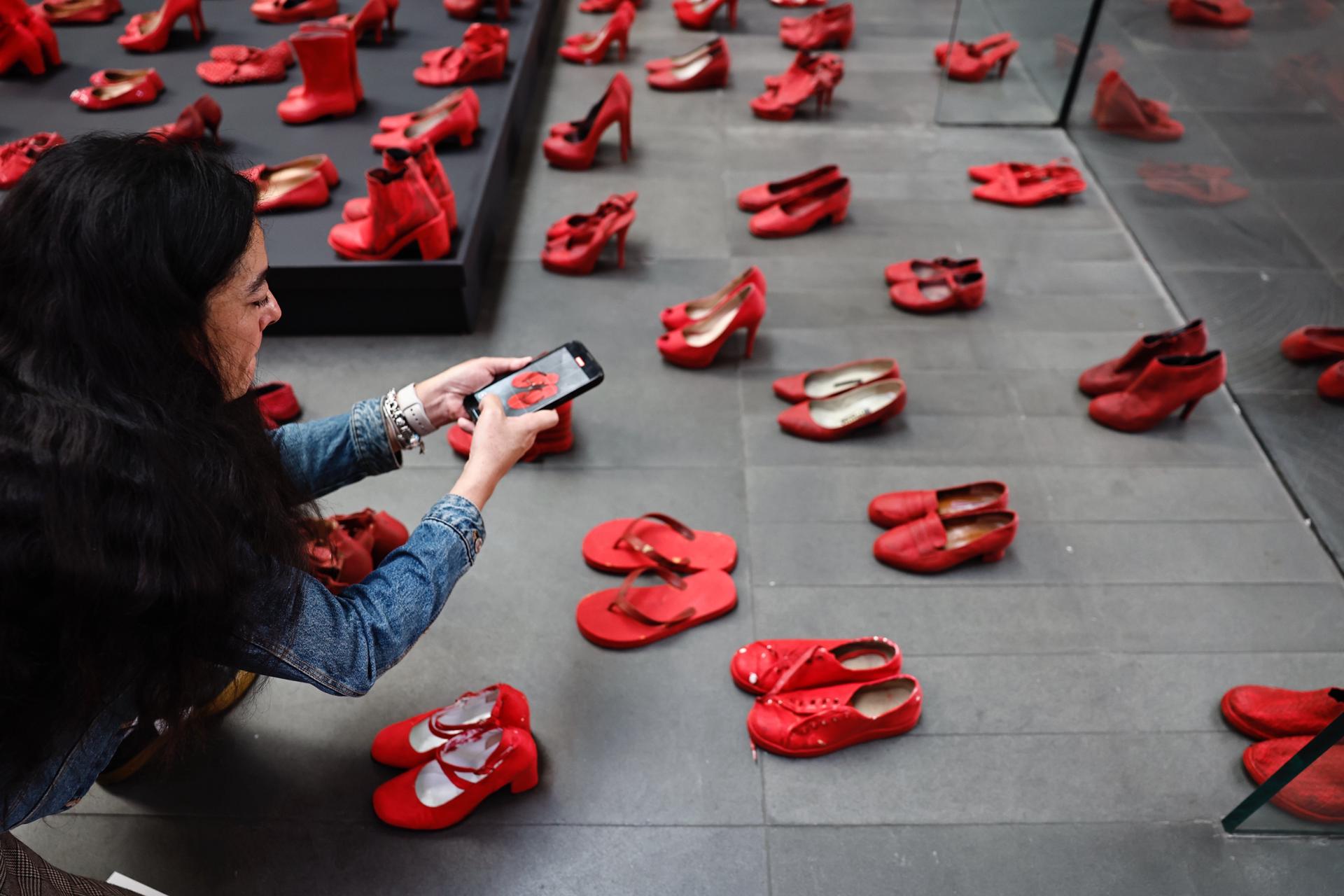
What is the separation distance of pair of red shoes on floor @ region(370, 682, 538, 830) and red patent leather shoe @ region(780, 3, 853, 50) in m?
4.11

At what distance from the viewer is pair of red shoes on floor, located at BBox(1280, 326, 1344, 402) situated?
2.69 metres

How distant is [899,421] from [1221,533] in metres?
0.86

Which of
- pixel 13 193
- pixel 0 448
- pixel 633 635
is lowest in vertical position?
pixel 633 635

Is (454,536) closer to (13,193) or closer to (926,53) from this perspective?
(13,193)

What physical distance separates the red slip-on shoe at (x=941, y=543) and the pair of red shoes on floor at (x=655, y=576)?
0.38m

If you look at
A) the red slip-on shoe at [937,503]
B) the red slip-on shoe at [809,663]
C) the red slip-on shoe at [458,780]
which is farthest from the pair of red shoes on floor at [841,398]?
the red slip-on shoe at [458,780]

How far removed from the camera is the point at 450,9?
14.9 feet

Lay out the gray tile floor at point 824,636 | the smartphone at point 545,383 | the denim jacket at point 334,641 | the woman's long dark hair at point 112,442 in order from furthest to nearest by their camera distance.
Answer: the smartphone at point 545,383 → the gray tile floor at point 824,636 → the denim jacket at point 334,641 → the woman's long dark hair at point 112,442

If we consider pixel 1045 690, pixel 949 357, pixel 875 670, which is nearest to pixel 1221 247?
pixel 949 357

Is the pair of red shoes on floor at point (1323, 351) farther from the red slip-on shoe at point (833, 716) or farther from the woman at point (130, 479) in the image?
the woman at point (130, 479)

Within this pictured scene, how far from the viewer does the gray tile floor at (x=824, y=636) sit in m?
1.79

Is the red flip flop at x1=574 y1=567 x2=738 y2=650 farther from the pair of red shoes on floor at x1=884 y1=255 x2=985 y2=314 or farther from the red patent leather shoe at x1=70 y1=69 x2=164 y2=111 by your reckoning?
the red patent leather shoe at x1=70 y1=69 x2=164 y2=111

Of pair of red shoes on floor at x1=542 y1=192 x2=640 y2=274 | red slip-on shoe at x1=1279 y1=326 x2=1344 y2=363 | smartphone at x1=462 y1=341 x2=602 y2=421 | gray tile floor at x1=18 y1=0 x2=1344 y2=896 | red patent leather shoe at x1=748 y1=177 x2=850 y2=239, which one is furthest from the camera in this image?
red patent leather shoe at x1=748 y1=177 x2=850 y2=239

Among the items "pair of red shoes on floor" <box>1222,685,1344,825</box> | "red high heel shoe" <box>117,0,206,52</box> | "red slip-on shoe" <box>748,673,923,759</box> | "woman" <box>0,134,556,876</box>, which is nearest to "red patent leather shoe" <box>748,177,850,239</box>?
"red slip-on shoe" <box>748,673,923,759</box>
